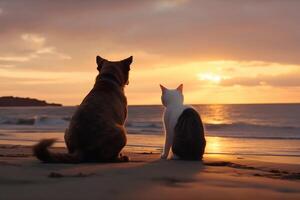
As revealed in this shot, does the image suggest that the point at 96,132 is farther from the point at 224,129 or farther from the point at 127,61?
the point at 224,129

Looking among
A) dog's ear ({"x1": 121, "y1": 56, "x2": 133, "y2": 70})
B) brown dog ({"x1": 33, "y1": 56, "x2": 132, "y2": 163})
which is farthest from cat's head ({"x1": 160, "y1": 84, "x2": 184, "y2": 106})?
brown dog ({"x1": 33, "y1": 56, "x2": 132, "y2": 163})

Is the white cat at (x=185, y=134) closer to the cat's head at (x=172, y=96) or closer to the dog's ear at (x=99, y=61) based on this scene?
the cat's head at (x=172, y=96)

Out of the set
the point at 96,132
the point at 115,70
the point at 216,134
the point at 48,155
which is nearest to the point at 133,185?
the point at 48,155

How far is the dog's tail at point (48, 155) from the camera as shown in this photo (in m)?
6.38

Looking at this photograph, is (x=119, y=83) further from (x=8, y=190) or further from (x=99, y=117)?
(x=8, y=190)

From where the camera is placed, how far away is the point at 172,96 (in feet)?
28.0

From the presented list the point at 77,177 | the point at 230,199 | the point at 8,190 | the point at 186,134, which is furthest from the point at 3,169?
the point at 186,134

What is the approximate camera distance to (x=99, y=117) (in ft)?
23.8

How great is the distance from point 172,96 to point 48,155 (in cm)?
271

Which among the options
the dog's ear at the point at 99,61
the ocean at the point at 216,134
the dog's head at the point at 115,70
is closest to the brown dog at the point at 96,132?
the dog's head at the point at 115,70

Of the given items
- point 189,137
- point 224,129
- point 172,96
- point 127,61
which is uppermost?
point 127,61

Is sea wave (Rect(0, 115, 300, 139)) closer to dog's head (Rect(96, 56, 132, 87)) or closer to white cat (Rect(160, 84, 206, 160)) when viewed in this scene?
dog's head (Rect(96, 56, 132, 87))

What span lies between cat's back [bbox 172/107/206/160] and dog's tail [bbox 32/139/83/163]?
1715 millimetres

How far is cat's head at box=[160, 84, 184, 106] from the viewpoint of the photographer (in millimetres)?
8453
